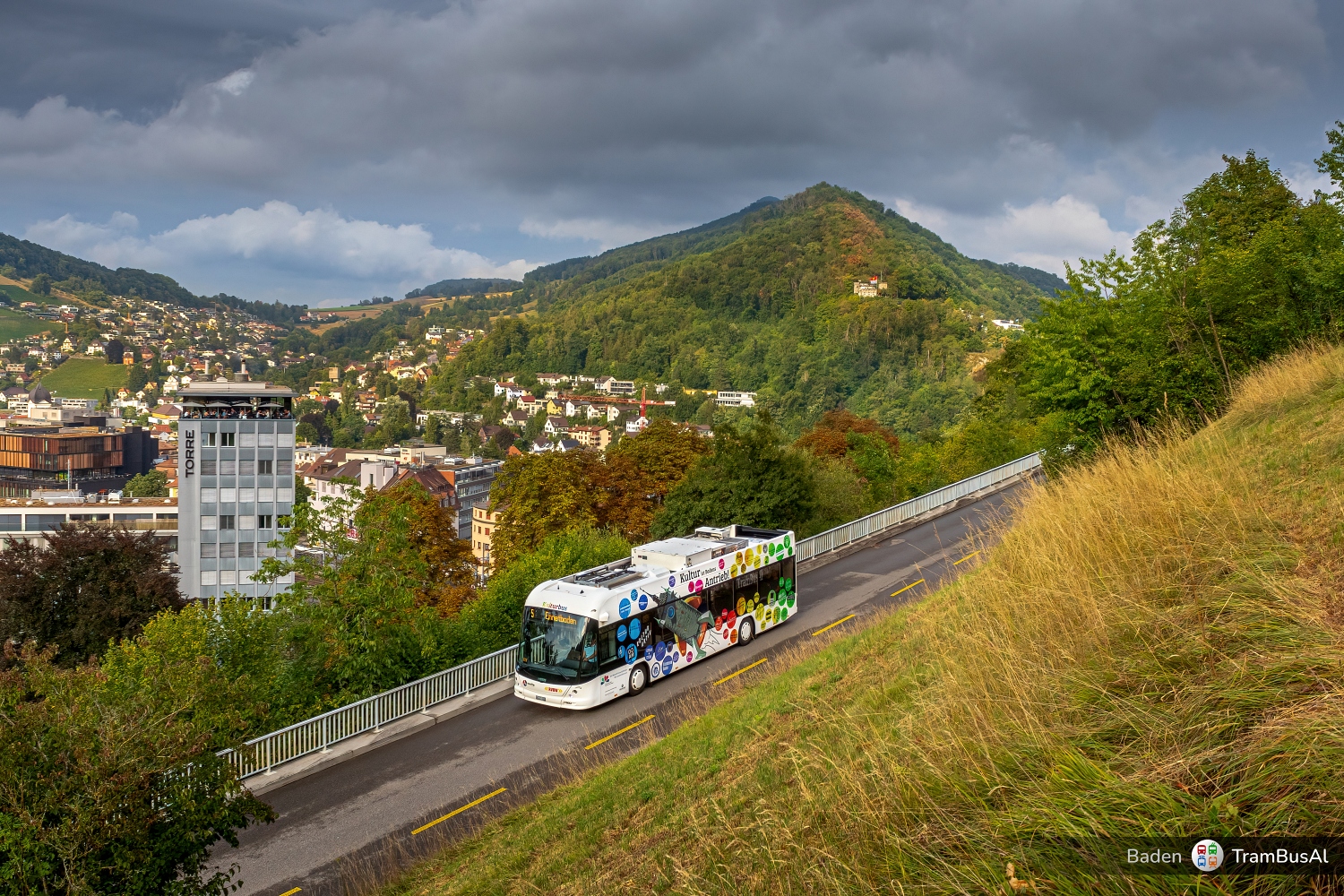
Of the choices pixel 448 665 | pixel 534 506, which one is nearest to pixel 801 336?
pixel 534 506

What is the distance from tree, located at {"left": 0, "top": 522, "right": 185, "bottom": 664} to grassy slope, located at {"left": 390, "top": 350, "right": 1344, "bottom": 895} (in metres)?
28.6

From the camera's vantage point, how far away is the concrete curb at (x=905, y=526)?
24234mm

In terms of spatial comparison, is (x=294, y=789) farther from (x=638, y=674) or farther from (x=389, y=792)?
(x=638, y=674)

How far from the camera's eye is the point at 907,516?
28.5m

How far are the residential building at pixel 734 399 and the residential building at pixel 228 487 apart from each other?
123519mm

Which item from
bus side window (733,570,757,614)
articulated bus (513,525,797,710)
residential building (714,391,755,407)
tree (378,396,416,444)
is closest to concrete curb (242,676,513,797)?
articulated bus (513,525,797,710)

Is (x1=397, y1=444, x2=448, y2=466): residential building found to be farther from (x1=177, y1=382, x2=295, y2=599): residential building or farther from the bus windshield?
the bus windshield

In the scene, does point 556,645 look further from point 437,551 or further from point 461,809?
point 437,551

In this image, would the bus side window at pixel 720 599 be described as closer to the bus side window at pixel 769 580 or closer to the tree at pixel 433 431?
the bus side window at pixel 769 580

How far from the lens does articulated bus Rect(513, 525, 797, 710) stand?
49.3 feet

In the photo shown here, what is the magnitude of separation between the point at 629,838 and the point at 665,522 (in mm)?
21764

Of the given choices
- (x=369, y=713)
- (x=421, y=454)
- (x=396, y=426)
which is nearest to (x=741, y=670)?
(x=369, y=713)


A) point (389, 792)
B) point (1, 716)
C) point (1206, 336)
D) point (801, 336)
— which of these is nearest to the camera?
point (1, 716)

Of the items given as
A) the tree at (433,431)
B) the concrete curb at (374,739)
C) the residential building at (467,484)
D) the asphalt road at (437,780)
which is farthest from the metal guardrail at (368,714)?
the tree at (433,431)
